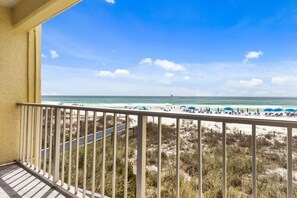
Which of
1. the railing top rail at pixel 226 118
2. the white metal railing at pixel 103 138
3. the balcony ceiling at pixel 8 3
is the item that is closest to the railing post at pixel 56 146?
the white metal railing at pixel 103 138

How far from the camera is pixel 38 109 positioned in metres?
2.92

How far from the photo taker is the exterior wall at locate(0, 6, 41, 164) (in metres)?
3.06

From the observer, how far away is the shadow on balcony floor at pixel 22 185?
6.98 ft

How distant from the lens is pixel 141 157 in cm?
153

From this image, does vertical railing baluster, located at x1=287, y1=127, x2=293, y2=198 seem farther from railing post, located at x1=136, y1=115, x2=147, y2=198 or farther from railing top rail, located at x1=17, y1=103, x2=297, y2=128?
railing post, located at x1=136, y1=115, x2=147, y2=198

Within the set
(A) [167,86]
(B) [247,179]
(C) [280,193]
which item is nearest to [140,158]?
(B) [247,179]

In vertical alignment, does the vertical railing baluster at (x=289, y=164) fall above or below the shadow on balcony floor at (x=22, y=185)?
above

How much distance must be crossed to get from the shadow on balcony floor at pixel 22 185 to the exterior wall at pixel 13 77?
0.44m

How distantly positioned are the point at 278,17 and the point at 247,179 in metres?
23.5

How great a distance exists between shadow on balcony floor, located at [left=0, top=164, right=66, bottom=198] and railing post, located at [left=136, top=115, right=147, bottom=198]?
0.99m

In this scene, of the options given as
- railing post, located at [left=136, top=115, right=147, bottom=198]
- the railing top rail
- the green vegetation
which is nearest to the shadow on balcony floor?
the green vegetation

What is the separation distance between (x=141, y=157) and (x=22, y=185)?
159 centimetres

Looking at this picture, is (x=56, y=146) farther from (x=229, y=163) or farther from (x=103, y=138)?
(x=229, y=163)

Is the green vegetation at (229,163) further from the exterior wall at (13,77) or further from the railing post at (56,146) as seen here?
the exterior wall at (13,77)
